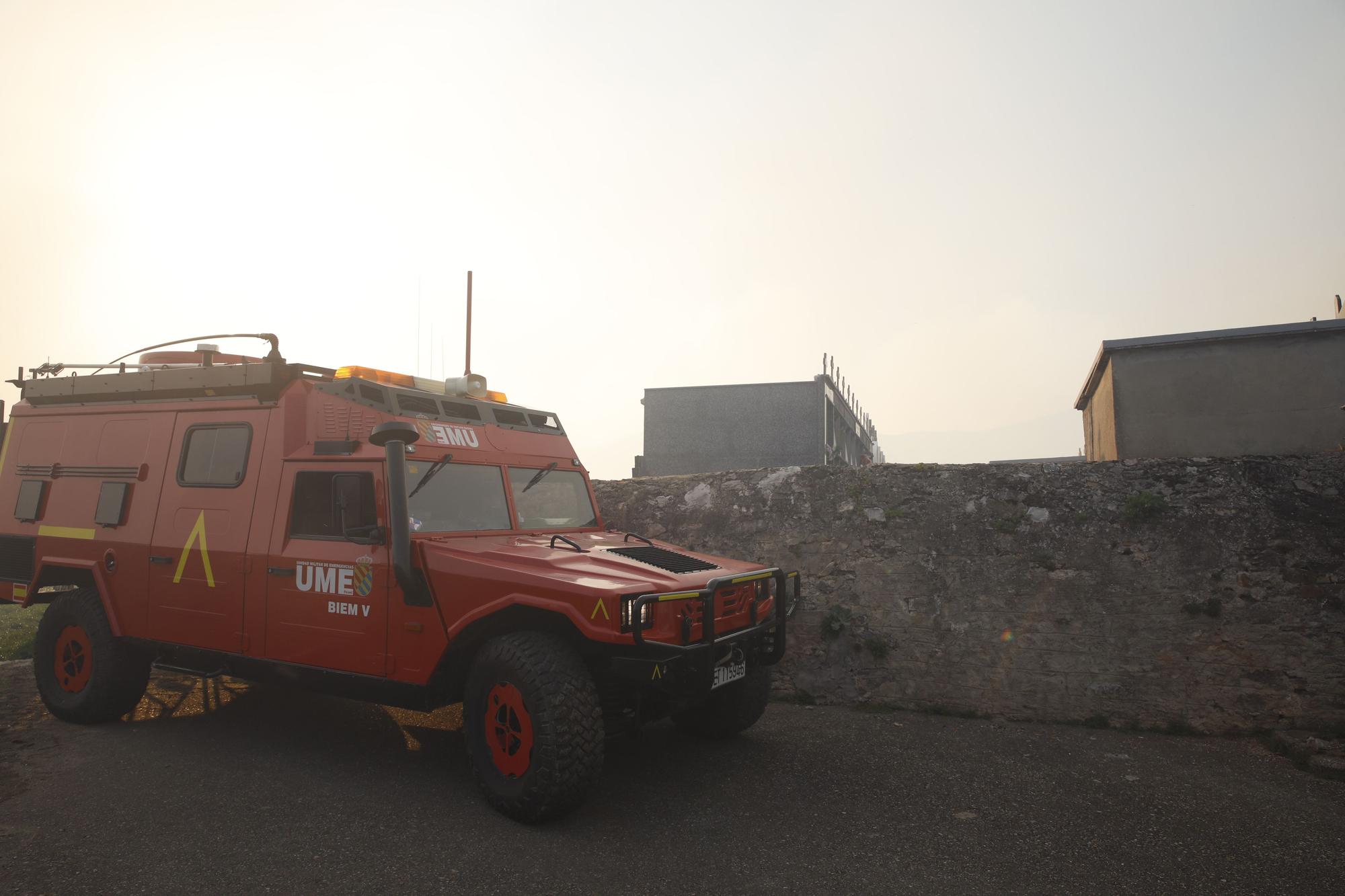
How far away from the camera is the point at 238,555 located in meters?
4.83

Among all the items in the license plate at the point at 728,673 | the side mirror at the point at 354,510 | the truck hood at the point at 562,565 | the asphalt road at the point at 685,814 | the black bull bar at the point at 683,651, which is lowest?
the asphalt road at the point at 685,814

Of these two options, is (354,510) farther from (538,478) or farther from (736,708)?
(736,708)

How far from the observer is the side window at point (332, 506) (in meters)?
4.41

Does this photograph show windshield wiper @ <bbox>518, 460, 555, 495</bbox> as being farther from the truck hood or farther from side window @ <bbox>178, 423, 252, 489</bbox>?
side window @ <bbox>178, 423, 252, 489</bbox>

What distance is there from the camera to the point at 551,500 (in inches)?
212

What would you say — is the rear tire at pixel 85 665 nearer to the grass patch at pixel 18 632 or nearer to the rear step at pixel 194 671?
the rear step at pixel 194 671

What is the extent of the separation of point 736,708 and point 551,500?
197cm

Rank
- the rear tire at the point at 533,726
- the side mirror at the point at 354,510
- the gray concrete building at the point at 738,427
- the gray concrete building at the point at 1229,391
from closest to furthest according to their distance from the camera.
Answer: the rear tire at the point at 533,726, the side mirror at the point at 354,510, the gray concrete building at the point at 1229,391, the gray concrete building at the point at 738,427

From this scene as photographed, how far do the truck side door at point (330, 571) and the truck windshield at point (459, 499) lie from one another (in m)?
0.22

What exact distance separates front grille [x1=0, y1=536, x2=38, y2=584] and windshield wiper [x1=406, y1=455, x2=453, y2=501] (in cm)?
374

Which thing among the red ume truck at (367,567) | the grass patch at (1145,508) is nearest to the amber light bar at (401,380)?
the red ume truck at (367,567)

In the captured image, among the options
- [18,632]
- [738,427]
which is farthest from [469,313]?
[738,427]

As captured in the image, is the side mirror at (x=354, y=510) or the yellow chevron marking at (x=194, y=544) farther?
the yellow chevron marking at (x=194, y=544)

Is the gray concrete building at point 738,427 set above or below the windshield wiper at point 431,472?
above
